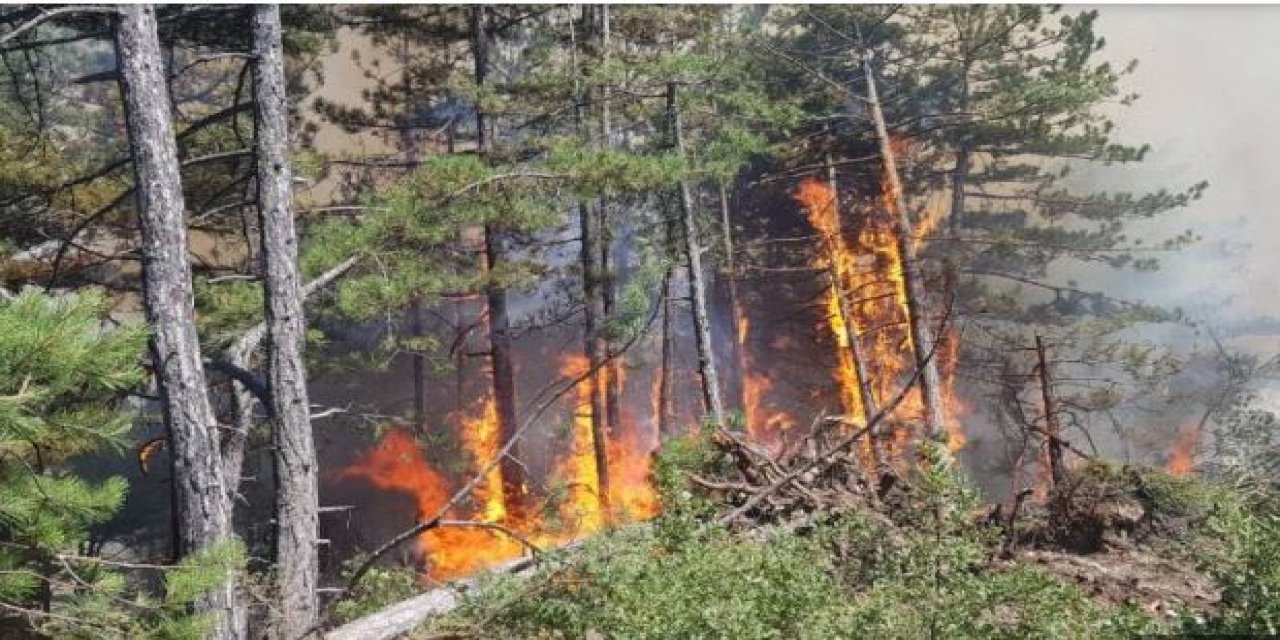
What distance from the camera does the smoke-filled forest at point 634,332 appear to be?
15.3ft

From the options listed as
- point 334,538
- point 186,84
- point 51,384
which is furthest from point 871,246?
point 186,84

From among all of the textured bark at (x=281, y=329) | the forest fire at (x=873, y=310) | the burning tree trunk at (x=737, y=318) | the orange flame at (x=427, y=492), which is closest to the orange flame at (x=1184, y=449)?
the forest fire at (x=873, y=310)

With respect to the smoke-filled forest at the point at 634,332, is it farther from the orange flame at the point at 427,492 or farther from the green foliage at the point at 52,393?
the orange flame at the point at 427,492

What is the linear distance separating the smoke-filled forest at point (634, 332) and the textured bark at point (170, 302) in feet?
0.11

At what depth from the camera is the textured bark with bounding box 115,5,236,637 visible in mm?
6328

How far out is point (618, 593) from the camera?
454 centimetres

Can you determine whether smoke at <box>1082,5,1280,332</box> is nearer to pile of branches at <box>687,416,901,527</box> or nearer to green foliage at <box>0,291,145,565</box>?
pile of branches at <box>687,416,901,527</box>

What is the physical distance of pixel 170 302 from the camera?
6387mm

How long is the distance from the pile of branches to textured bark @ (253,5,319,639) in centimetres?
374

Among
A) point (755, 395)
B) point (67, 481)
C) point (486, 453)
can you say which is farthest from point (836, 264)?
point (67, 481)

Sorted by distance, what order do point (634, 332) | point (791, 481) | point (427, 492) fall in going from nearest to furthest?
1. point (791, 481)
2. point (634, 332)
3. point (427, 492)

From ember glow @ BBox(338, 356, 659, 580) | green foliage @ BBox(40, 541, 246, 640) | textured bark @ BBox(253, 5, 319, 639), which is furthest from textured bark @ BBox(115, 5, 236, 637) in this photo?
ember glow @ BBox(338, 356, 659, 580)

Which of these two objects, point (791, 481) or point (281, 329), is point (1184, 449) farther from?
point (281, 329)

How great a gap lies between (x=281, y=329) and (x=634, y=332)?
14.5ft
